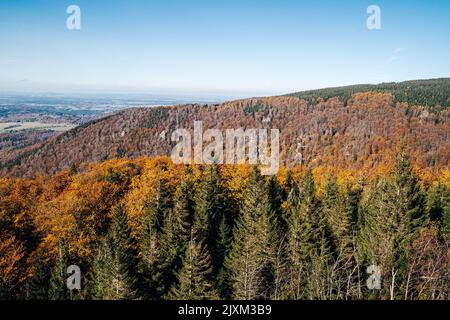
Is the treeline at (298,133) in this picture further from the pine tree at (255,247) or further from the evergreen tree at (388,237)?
the evergreen tree at (388,237)

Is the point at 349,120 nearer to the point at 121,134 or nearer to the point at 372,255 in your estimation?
the point at 121,134

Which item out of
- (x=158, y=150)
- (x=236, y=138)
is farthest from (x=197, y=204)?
(x=158, y=150)

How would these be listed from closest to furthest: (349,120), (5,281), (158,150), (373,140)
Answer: (5,281) < (373,140) < (158,150) < (349,120)

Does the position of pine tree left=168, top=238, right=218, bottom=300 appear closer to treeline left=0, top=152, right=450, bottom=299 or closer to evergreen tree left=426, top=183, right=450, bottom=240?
treeline left=0, top=152, right=450, bottom=299

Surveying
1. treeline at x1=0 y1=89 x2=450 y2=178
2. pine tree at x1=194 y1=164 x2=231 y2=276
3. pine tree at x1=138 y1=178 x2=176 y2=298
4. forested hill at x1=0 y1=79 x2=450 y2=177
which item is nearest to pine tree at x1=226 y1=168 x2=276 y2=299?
pine tree at x1=194 y1=164 x2=231 y2=276

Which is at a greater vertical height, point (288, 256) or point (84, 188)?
point (84, 188)

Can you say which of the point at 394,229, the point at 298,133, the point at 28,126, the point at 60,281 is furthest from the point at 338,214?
the point at 28,126
